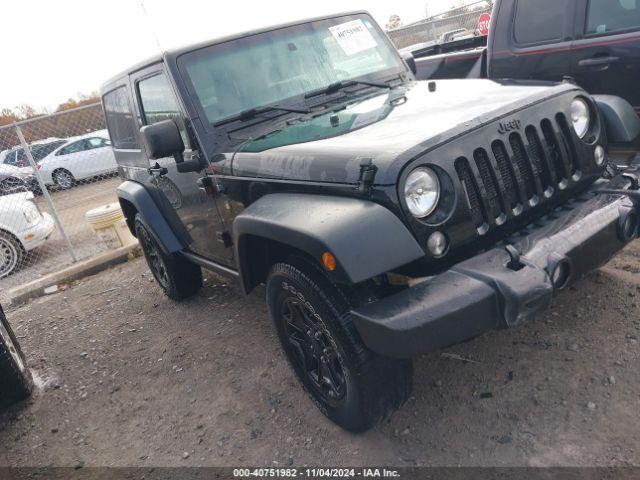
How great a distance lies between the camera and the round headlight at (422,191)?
215cm

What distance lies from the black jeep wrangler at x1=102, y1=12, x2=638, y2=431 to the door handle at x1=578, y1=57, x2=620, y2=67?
141 centimetres

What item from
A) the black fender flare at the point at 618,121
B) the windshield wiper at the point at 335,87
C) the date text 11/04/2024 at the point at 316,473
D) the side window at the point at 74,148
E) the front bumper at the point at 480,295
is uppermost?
the side window at the point at 74,148

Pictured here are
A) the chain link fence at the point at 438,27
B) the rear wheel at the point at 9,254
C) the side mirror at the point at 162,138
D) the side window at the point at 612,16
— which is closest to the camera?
the side mirror at the point at 162,138

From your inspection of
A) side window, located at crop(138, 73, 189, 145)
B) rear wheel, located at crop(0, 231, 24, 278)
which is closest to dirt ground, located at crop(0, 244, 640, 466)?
side window, located at crop(138, 73, 189, 145)

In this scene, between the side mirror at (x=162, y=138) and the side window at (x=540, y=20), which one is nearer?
the side mirror at (x=162, y=138)

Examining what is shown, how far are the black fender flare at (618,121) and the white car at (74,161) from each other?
516 inches

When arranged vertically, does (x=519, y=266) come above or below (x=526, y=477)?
above

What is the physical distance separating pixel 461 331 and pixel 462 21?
12407 mm

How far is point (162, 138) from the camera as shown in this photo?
118 inches

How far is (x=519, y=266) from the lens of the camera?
80.4 inches

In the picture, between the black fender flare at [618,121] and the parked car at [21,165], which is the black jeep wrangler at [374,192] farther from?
the parked car at [21,165]

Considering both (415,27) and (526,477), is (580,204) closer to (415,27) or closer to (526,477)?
(526,477)

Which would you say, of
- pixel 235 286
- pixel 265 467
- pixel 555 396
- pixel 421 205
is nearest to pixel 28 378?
pixel 235 286

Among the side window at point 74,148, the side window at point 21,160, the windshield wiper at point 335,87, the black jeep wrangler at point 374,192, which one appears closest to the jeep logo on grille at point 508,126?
the black jeep wrangler at point 374,192
